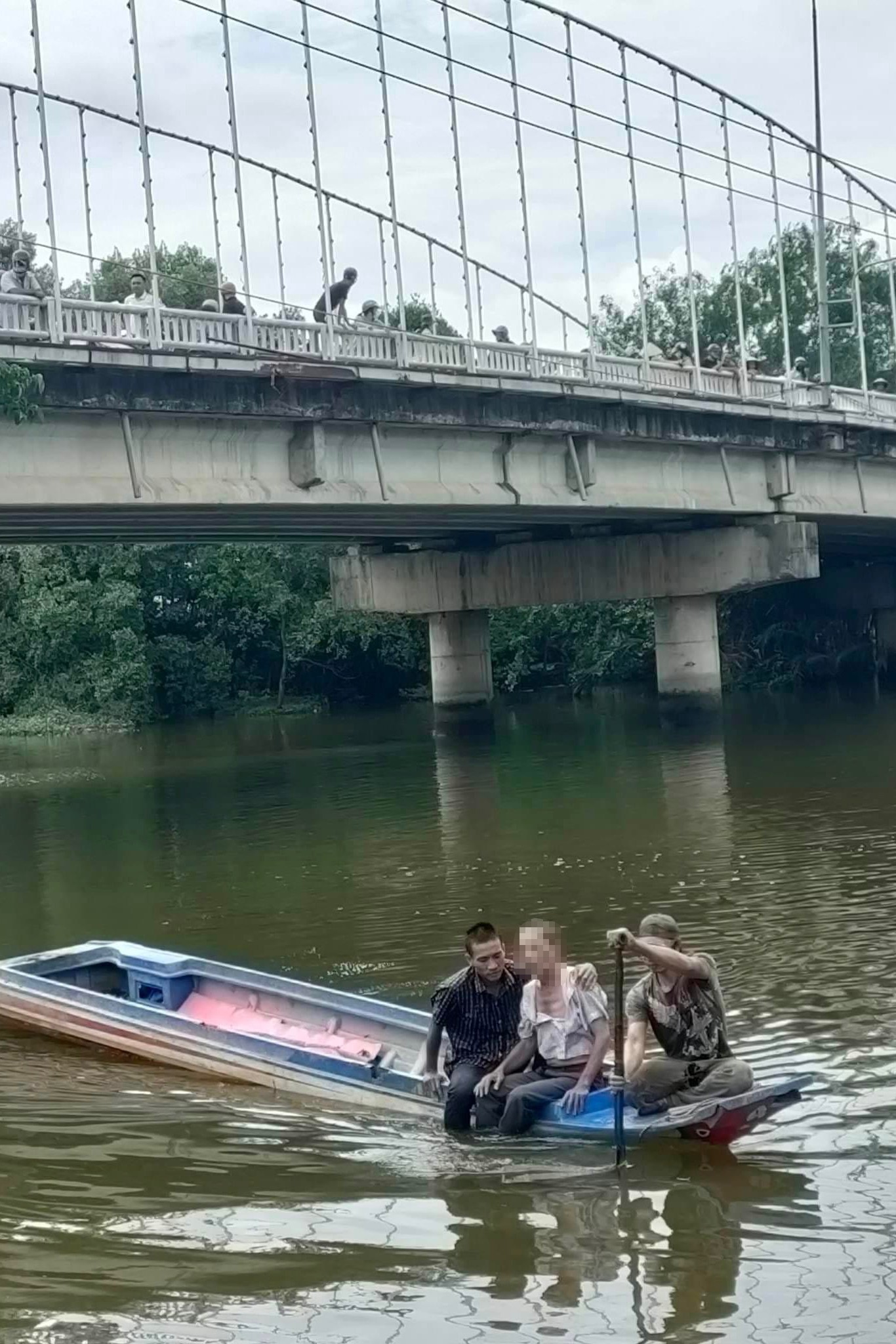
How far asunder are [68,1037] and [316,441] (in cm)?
1776

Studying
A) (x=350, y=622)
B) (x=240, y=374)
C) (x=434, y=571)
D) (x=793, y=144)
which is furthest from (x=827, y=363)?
(x=240, y=374)

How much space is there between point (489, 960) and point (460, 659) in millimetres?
40437

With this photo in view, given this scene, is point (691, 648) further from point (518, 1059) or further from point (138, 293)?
point (518, 1059)

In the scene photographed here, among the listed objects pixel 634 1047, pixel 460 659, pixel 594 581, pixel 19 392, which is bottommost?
pixel 634 1047

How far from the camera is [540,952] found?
10273 millimetres

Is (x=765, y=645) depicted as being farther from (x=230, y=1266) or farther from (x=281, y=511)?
(x=230, y=1266)

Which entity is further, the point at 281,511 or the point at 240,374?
the point at 281,511

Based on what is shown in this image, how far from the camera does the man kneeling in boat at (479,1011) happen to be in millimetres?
10328

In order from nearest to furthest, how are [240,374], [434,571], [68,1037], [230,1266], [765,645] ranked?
[230,1266], [68,1037], [240,374], [434,571], [765,645]

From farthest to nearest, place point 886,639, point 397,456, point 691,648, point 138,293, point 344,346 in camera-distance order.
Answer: point 886,639
point 691,648
point 397,456
point 344,346
point 138,293

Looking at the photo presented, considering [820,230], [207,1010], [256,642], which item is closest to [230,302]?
[207,1010]

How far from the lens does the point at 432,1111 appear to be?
1055 centimetres

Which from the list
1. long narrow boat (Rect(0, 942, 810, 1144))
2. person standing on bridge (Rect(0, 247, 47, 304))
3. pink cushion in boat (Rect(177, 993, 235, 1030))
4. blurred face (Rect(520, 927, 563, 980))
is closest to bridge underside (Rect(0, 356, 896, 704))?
person standing on bridge (Rect(0, 247, 47, 304))

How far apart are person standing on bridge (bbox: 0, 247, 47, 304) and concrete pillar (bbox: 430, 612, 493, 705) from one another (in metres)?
25.3
